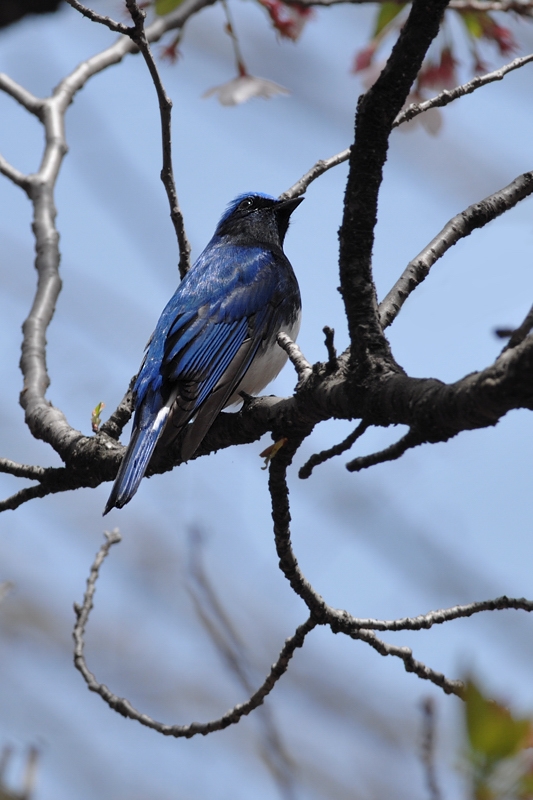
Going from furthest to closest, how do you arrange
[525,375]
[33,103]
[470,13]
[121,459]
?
[33,103], [470,13], [121,459], [525,375]

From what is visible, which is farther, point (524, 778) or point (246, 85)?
point (246, 85)

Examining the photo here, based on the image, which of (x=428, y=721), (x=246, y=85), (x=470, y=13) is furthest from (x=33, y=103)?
(x=428, y=721)

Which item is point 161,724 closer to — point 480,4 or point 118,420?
point 118,420

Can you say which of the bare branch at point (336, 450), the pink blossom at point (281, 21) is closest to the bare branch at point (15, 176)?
the pink blossom at point (281, 21)

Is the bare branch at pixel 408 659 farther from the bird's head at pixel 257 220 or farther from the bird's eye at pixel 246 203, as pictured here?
the bird's eye at pixel 246 203

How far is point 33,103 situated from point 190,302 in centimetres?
192

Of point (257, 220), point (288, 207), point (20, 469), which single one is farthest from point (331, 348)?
point (257, 220)

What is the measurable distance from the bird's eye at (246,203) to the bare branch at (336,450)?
425cm

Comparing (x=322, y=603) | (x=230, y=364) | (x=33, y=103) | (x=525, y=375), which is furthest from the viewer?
(x=33, y=103)

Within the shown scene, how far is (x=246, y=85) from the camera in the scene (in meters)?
4.95

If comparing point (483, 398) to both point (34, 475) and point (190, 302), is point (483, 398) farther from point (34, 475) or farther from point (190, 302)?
point (190, 302)

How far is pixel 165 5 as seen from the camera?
16.0 feet

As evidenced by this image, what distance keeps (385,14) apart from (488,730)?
14.4 ft

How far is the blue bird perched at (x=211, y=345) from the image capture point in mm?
3756
